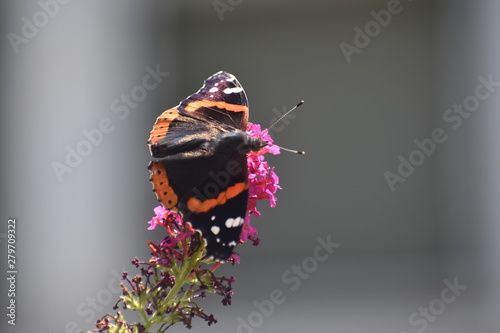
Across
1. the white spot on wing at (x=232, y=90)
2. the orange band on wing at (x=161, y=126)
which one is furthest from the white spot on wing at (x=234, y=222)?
the white spot on wing at (x=232, y=90)

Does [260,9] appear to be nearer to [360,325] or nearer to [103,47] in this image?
[103,47]

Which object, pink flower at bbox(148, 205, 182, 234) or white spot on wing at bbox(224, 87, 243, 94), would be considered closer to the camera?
pink flower at bbox(148, 205, 182, 234)

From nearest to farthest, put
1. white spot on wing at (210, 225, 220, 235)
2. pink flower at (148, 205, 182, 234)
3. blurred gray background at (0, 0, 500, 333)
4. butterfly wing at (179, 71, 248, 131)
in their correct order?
white spot on wing at (210, 225, 220, 235), pink flower at (148, 205, 182, 234), butterfly wing at (179, 71, 248, 131), blurred gray background at (0, 0, 500, 333)

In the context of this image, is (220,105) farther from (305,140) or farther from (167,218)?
(305,140)

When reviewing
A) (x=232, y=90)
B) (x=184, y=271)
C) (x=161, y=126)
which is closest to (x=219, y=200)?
Result: (x=184, y=271)

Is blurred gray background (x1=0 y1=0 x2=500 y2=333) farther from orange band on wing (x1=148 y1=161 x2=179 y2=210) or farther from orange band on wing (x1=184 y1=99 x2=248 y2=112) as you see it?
orange band on wing (x1=148 y1=161 x2=179 y2=210)

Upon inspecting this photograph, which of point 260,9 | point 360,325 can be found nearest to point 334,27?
point 260,9

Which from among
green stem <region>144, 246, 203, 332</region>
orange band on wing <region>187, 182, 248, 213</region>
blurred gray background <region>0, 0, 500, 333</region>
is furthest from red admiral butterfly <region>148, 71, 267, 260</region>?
blurred gray background <region>0, 0, 500, 333</region>
